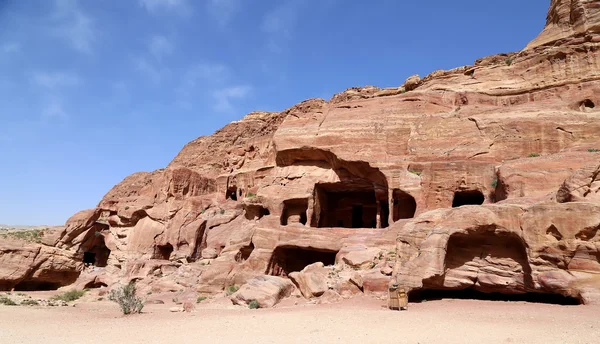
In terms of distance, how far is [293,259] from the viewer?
23.2m

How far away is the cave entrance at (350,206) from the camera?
27438mm

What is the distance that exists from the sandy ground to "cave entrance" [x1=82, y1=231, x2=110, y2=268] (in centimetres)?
2215

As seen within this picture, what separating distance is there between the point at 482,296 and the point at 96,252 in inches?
1320

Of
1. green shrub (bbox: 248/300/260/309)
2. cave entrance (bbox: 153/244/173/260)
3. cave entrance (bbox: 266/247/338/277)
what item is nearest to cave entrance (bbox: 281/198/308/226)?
cave entrance (bbox: 266/247/338/277)

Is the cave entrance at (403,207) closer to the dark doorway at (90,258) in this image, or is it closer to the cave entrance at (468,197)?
the cave entrance at (468,197)

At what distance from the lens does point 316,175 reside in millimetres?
26406

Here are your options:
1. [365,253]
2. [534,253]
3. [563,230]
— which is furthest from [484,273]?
[365,253]

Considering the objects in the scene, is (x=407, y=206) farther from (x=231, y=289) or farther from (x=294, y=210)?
(x=231, y=289)

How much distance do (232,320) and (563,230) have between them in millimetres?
10270

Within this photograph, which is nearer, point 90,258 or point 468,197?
point 468,197

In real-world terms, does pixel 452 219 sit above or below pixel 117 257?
above

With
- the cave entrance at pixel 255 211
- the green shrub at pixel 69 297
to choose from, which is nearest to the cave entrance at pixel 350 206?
the cave entrance at pixel 255 211

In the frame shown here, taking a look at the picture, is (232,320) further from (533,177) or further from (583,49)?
(583,49)

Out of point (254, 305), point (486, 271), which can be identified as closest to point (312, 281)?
point (254, 305)
